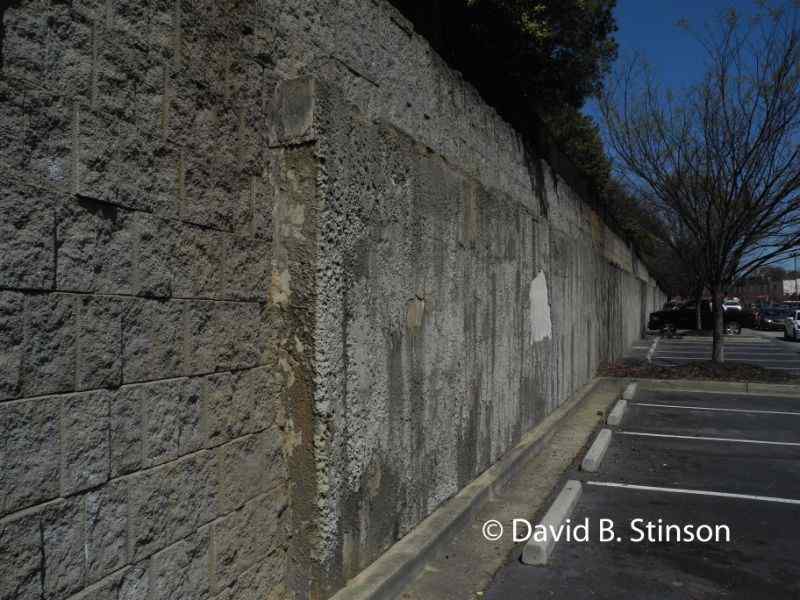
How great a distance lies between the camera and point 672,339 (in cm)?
2753

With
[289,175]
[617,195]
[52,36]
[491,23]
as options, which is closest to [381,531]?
[289,175]

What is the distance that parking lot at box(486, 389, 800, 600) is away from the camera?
12.9 feet

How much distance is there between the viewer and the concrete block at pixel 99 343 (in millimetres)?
2098

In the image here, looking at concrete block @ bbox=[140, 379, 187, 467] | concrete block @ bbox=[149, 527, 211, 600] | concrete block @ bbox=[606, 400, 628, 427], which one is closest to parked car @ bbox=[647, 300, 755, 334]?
concrete block @ bbox=[606, 400, 628, 427]

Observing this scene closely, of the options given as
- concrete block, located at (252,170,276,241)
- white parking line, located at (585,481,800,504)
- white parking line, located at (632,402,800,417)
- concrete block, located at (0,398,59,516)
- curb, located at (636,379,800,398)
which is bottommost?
white parking line, located at (585,481,800,504)

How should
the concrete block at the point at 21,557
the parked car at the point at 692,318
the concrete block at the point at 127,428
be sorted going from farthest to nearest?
the parked car at the point at 692,318, the concrete block at the point at 127,428, the concrete block at the point at 21,557

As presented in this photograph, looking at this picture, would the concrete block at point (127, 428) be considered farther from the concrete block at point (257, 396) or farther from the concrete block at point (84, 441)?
the concrete block at point (257, 396)

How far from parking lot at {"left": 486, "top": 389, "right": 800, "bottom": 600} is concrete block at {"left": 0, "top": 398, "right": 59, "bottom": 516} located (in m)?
2.56

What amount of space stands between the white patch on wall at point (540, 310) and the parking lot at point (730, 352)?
380 inches

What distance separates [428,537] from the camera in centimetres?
394

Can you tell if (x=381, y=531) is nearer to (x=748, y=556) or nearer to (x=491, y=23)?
(x=748, y=556)

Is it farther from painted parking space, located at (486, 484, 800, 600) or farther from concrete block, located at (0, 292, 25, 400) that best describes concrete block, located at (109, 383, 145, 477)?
painted parking space, located at (486, 484, 800, 600)

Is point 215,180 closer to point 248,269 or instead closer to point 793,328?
point 248,269

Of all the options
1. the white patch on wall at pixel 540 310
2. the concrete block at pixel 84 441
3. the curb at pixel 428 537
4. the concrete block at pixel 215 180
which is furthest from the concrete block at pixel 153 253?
the white patch on wall at pixel 540 310
